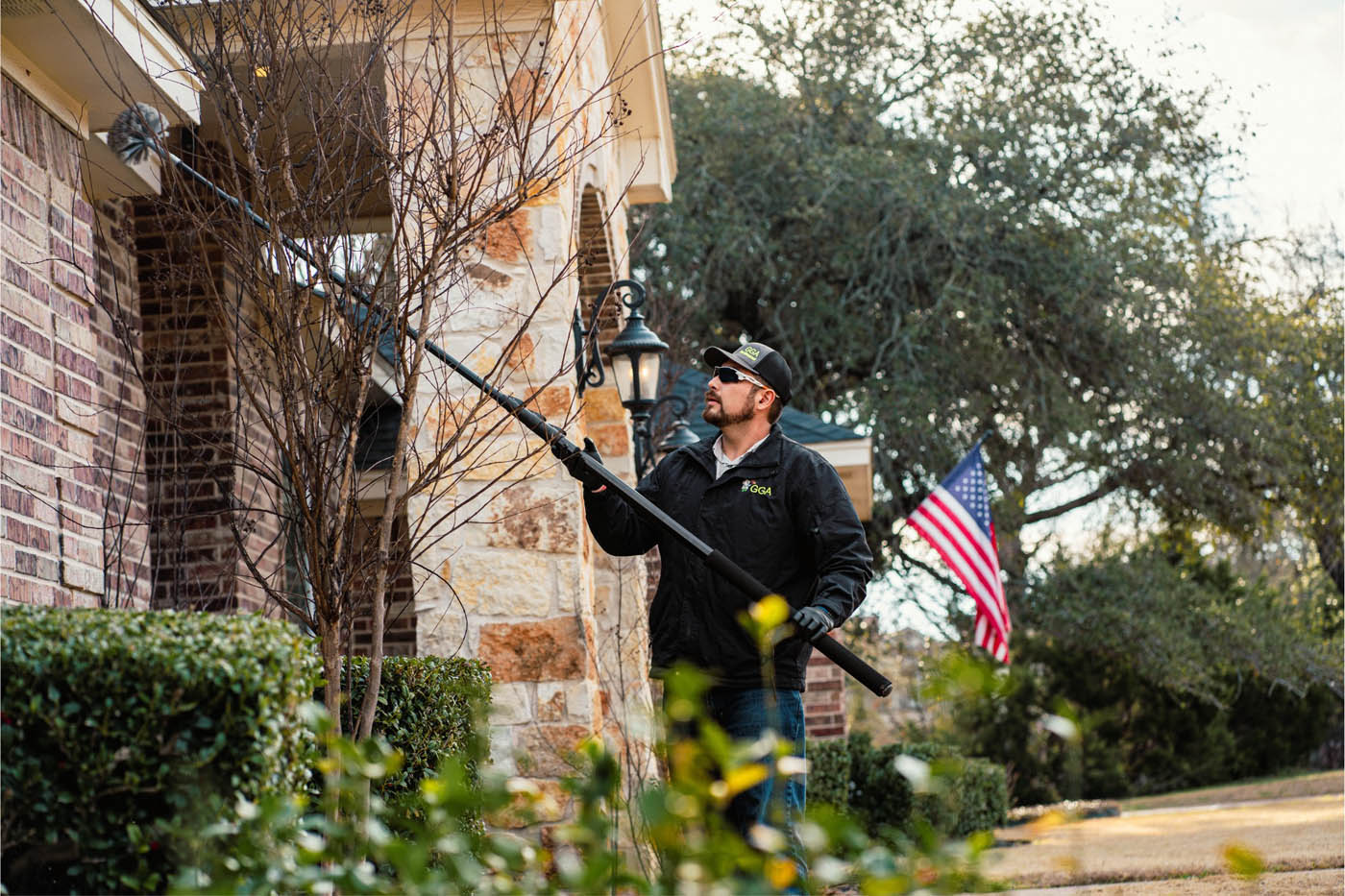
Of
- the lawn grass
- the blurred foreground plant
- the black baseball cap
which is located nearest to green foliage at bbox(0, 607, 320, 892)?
the blurred foreground plant

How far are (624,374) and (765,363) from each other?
115 inches

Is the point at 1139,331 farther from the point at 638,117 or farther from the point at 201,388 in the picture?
the point at 201,388

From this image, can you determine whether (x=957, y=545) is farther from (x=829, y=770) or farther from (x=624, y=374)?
(x=624, y=374)

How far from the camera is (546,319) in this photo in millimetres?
6199

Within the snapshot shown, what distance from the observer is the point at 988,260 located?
15.7 metres

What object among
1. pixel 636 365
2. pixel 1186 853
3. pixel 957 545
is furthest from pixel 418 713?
pixel 957 545

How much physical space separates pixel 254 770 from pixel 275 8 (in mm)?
2506

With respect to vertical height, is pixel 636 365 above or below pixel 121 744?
above

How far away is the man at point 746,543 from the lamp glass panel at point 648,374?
107 inches

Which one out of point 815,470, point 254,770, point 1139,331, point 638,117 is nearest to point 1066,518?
point 1139,331

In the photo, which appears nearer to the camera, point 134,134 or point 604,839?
point 604,839

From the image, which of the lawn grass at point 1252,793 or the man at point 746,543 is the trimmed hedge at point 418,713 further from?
the lawn grass at point 1252,793

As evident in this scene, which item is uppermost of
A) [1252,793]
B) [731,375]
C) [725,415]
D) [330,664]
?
[731,375]

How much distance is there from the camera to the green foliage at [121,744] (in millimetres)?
2365
